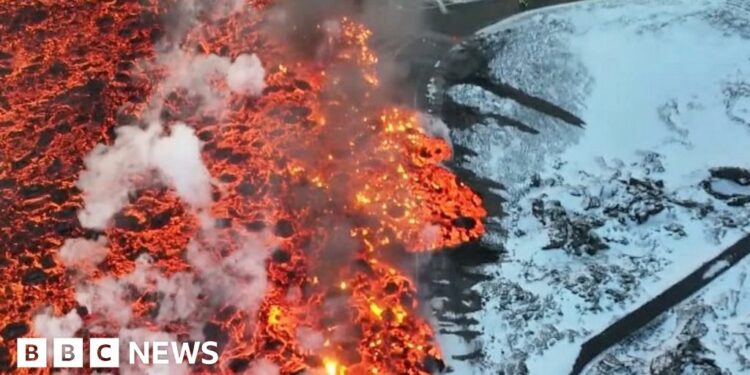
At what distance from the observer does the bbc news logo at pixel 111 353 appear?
10414mm

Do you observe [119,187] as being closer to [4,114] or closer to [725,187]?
[4,114]

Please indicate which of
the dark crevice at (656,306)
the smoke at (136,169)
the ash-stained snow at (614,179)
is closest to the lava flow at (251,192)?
the smoke at (136,169)

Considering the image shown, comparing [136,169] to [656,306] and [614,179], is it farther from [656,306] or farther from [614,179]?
[656,306]

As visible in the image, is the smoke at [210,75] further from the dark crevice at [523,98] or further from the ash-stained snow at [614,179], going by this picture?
the dark crevice at [523,98]

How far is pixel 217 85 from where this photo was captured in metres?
13.5

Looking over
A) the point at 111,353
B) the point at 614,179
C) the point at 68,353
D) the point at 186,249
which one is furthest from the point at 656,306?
the point at 68,353

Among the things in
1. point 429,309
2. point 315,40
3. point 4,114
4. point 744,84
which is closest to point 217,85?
point 315,40

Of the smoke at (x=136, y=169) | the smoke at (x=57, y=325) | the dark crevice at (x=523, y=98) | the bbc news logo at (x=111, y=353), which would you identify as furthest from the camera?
the dark crevice at (x=523, y=98)

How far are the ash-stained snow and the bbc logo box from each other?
4366mm

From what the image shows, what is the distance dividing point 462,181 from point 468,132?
101 cm

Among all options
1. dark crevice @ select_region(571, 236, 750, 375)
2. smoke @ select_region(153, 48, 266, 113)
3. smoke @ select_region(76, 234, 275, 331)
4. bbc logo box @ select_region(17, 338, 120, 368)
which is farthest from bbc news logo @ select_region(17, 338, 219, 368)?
dark crevice @ select_region(571, 236, 750, 375)

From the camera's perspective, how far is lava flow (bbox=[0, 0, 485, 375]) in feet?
34.8

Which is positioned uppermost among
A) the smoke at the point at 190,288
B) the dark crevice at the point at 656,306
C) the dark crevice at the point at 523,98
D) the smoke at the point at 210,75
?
the smoke at the point at 210,75

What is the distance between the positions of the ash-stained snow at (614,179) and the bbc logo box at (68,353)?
4366mm
